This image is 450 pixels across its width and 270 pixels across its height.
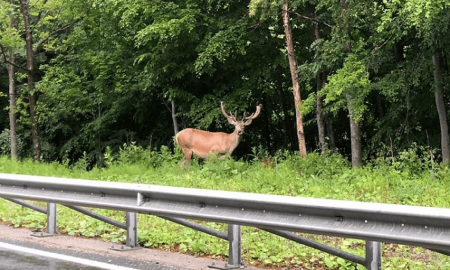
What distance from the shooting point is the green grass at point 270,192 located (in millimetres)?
6422

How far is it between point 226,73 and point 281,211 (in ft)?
64.4

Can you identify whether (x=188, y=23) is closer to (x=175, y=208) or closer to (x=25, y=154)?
(x=25, y=154)

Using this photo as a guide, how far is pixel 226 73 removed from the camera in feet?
80.3

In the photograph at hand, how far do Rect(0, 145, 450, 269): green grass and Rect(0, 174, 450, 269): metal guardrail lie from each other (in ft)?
2.28

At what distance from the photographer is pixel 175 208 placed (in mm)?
5754

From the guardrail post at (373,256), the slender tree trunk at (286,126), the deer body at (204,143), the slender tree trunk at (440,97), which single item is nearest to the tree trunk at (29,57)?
the deer body at (204,143)

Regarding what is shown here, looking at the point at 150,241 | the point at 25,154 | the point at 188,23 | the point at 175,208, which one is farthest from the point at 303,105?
the point at 25,154

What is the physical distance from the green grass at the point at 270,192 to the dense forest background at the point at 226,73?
2.71 metres

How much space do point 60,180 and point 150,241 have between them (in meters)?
1.05

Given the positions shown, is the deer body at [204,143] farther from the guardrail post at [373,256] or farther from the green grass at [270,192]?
the guardrail post at [373,256]

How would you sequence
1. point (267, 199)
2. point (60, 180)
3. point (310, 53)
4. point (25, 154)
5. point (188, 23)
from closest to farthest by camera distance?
point (267, 199) → point (60, 180) → point (188, 23) → point (310, 53) → point (25, 154)

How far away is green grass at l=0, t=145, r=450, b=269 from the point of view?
6.42 m

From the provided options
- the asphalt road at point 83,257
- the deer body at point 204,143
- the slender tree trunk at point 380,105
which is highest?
the slender tree trunk at point 380,105

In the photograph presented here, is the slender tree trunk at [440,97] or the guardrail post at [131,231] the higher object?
the slender tree trunk at [440,97]
